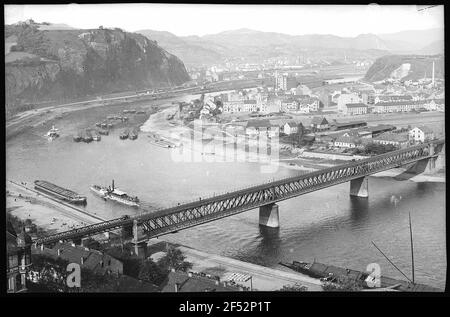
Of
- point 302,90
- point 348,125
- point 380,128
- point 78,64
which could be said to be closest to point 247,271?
point 302,90

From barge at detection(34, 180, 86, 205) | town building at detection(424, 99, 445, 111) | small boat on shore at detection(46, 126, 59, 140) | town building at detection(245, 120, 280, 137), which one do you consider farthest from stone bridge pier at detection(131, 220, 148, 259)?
town building at detection(424, 99, 445, 111)

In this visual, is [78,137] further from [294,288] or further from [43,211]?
[294,288]

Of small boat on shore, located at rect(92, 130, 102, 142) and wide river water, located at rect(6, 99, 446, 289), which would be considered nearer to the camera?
wide river water, located at rect(6, 99, 446, 289)

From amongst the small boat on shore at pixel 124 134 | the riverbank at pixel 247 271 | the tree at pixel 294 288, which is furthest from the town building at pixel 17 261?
the tree at pixel 294 288

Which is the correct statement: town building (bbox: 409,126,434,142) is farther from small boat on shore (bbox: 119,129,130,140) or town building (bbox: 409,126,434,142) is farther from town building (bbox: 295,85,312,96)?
small boat on shore (bbox: 119,129,130,140)

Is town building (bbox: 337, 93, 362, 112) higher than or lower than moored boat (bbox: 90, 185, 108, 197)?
higher
